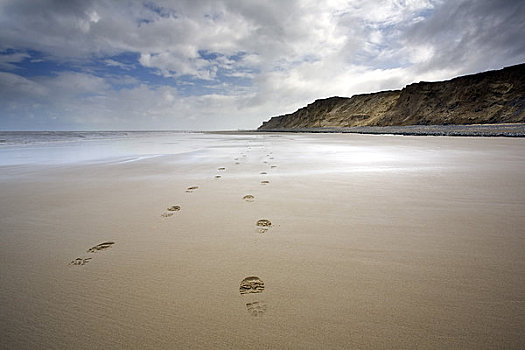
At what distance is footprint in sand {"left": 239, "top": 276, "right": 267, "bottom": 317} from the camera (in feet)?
3.91

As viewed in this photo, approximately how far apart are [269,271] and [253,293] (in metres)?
0.21

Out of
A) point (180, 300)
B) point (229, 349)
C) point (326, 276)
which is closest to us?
point (229, 349)

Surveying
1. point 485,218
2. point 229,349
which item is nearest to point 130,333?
point 229,349

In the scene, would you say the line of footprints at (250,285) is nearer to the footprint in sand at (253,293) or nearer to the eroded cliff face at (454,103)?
the footprint in sand at (253,293)

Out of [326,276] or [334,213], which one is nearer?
[326,276]

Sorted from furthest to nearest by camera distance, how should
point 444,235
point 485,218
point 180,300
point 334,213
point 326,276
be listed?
point 334,213 < point 485,218 < point 444,235 < point 326,276 < point 180,300

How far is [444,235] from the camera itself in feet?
6.19

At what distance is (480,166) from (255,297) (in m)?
5.47

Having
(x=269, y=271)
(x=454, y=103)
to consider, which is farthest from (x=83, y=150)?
(x=454, y=103)

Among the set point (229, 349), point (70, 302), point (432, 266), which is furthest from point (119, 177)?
point (432, 266)

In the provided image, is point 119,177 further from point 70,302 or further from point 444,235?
point 444,235

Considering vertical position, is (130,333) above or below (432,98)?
below

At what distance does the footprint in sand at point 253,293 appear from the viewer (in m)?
1.19

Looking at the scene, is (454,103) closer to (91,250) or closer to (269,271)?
(269,271)
